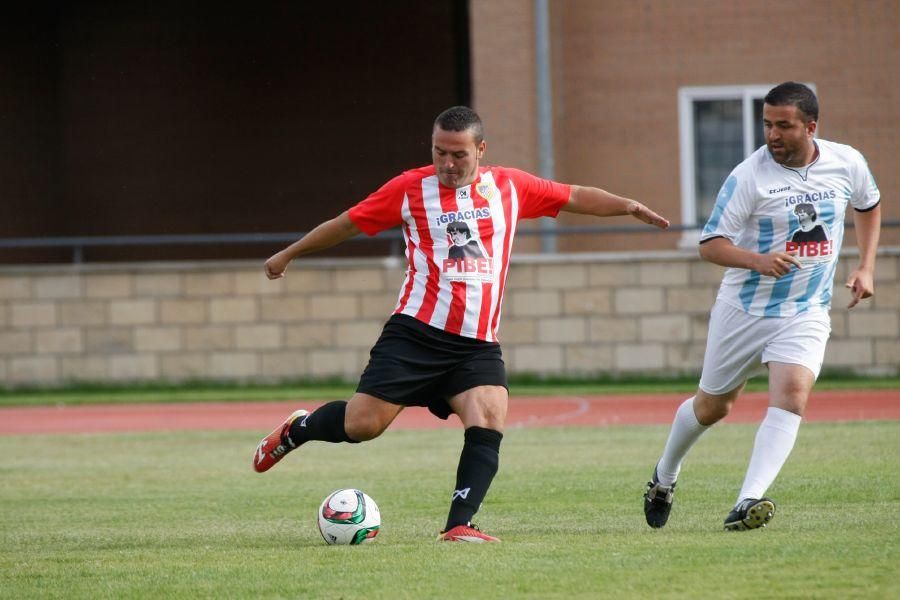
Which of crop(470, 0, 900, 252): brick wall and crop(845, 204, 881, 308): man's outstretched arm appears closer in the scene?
crop(845, 204, 881, 308): man's outstretched arm

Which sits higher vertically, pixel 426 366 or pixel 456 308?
pixel 456 308

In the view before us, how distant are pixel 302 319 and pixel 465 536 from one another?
1390cm

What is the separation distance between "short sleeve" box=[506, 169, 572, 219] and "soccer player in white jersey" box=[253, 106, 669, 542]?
0.11 m

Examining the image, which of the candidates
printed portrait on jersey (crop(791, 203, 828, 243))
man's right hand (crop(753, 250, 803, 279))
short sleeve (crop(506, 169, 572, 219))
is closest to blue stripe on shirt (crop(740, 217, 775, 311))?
printed portrait on jersey (crop(791, 203, 828, 243))

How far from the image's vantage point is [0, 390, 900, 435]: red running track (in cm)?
1530

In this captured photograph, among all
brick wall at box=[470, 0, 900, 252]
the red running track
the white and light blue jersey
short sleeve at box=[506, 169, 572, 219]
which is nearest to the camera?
the white and light blue jersey

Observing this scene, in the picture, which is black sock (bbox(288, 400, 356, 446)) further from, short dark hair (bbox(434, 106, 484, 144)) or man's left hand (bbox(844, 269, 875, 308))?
man's left hand (bbox(844, 269, 875, 308))

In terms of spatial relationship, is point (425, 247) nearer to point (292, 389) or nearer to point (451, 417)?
point (451, 417)

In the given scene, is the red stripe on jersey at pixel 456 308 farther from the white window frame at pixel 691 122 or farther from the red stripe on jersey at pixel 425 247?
the white window frame at pixel 691 122

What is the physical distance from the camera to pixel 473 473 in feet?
23.2

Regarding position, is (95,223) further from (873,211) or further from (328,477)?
(873,211)

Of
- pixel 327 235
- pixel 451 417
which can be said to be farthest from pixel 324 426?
pixel 451 417

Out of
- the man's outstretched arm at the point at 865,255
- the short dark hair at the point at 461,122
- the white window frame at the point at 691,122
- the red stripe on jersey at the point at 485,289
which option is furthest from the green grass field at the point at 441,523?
the white window frame at the point at 691,122

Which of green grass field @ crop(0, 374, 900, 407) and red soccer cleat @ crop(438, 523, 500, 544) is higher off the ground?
red soccer cleat @ crop(438, 523, 500, 544)
